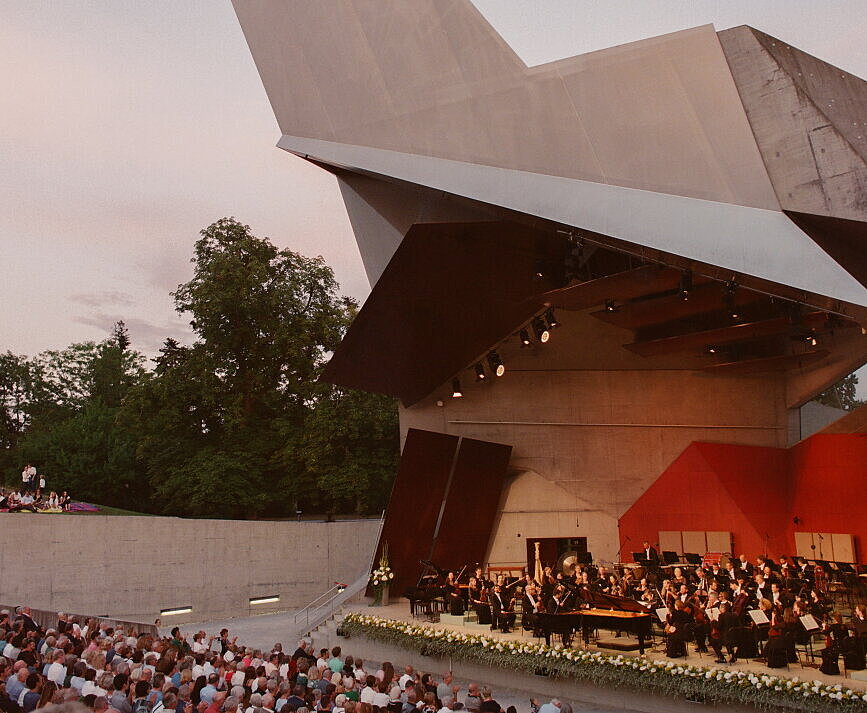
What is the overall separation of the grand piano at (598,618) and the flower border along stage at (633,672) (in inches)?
14.9

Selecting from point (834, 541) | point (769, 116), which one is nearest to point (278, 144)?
point (769, 116)

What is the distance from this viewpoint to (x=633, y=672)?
11648 mm

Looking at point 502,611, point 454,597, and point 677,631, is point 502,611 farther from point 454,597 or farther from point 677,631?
point 677,631

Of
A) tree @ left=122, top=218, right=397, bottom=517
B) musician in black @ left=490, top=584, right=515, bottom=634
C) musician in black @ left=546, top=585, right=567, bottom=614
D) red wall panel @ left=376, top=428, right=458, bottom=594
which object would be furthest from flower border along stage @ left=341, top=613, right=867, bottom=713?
tree @ left=122, top=218, right=397, bottom=517

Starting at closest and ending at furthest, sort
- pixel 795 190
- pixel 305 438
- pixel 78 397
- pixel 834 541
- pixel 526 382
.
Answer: pixel 795 190 → pixel 834 541 → pixel 526 382 → pixel 305 438 → pixel 78 397

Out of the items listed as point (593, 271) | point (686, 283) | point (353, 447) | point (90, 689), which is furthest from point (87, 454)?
point (686, 283)

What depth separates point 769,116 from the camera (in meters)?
9.35

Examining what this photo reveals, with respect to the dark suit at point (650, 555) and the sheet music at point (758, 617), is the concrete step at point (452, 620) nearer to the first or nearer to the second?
the dark suit at point (650, 555)

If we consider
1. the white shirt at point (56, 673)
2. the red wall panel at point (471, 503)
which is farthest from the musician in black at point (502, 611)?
the white shirt at point (56, 673)

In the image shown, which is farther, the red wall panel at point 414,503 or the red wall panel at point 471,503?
the red wall panel at point 471,503

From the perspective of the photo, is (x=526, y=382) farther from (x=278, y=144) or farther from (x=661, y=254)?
(x=661, y=254)

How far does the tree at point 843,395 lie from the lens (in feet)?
74.4

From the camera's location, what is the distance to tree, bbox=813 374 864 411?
22672 millimetres

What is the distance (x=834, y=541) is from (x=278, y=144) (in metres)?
15.2
